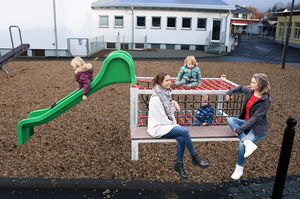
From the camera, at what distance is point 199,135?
4527mm

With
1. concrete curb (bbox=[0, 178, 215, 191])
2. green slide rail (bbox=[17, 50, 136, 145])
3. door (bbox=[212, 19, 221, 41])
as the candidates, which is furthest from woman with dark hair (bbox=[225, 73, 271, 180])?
door (bbox=[212, 19, 221, 41])

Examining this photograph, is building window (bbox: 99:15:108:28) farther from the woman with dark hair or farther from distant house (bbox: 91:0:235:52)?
the woman with dark hair

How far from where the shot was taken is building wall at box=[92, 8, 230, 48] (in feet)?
86.9

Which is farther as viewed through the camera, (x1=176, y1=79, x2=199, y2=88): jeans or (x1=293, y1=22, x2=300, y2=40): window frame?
(x1=293, y1=22, x2=300, y2=40): window frame

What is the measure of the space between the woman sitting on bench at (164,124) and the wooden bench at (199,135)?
0.12 metres

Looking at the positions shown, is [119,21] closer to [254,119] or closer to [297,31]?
[297,31]

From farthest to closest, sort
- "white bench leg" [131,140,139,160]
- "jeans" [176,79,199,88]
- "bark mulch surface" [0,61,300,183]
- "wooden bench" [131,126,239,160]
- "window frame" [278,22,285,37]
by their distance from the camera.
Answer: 1. "window frame" [278,22,285,37]
2. "jeans" [176,79,199,88]
3. "bark mulch surface" [0,61,300,183]
4. "white bench leg" [131,140,139,160]
5. "wooden bench" [131,126,239,160]

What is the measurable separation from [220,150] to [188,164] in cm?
90

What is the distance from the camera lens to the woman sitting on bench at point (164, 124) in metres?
4.25

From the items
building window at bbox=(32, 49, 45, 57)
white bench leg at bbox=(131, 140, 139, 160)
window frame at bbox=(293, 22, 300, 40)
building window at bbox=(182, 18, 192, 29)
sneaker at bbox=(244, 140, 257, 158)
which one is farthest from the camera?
window frame at bbox=(293, 22, 300, 40)

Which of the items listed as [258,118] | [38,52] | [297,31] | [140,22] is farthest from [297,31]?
[258,118]

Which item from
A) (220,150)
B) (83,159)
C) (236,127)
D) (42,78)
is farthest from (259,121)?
(42,78)

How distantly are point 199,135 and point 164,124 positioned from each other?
1.88 ft

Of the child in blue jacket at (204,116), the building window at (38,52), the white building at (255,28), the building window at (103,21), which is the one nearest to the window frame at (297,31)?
the building window at (103,21)
